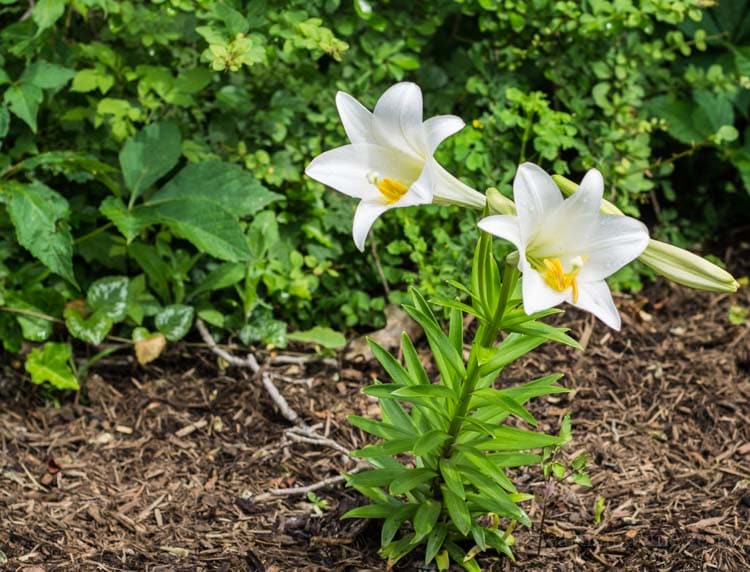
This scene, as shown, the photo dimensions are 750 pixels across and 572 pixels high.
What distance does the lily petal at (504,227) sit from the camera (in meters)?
1.92

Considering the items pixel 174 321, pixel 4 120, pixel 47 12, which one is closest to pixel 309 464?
pixel 174 321

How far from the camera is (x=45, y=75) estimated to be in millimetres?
3252

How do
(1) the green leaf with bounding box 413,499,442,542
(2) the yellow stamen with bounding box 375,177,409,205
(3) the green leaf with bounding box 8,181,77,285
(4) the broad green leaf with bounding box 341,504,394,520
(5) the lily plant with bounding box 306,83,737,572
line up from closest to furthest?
(5) the lily plant with bounding box 306,83,737,572 < (2) the yellow stamen with bounding box 375,177,409,205 < (1) the green leaf with bounding box 413,499,442,542 < (4) the broad green leaf with bounding box 341,504,394,520 < (3) the green leaf with bounding box 8,181,77,285

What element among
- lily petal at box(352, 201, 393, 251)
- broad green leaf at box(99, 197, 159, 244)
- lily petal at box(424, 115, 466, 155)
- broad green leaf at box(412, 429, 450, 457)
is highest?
lily petal at box(424, 115, 466, 155)

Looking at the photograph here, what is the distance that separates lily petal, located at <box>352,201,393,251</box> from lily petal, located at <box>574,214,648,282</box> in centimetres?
43

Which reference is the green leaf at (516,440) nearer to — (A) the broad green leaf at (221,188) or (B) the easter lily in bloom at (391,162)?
(B) the easter lily in bloom at (391,162)

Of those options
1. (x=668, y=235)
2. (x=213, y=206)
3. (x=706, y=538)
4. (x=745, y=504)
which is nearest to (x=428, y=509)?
(x=706, y=538)

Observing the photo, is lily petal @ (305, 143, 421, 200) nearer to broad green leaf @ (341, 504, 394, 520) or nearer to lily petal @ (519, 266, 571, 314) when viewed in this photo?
lily petal @ (519, 266, 571, 314)

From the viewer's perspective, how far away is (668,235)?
13.9ft

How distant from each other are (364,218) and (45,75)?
65.0 inches

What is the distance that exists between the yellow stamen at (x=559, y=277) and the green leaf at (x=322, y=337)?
1524mm

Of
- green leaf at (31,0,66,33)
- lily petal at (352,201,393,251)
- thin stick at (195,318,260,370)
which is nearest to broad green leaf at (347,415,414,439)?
lily petal at (352,201,393,251)

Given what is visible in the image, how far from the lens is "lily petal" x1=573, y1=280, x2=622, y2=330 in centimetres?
198

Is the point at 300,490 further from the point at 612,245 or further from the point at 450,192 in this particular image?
the point at 612,245
